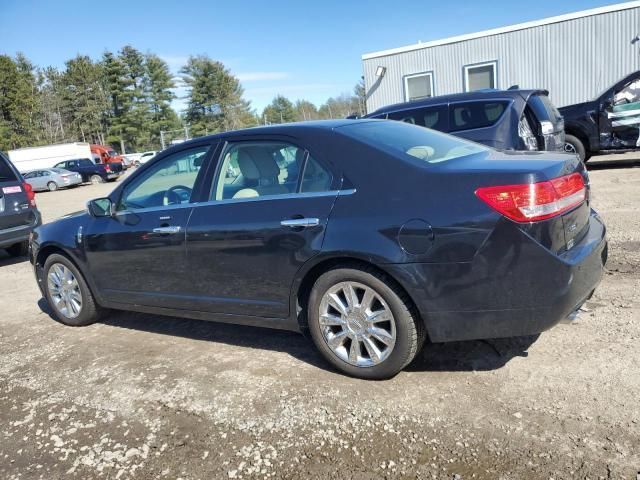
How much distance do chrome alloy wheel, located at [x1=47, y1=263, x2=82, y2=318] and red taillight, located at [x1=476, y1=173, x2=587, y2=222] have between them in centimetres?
363

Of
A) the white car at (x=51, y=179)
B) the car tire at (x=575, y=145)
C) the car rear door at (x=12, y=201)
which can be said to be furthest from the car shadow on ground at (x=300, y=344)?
the white car at (x=51, y=179)

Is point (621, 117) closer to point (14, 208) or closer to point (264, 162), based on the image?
point (264, 162)

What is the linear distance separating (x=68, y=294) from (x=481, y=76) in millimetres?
15222

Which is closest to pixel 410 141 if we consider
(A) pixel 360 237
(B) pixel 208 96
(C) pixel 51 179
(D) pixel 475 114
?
(A) pixel 360 237

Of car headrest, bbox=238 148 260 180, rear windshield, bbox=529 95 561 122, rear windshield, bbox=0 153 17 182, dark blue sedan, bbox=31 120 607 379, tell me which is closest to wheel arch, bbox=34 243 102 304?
dark blue sedan, bbox=31 120 607 379

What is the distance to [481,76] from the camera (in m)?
16.8

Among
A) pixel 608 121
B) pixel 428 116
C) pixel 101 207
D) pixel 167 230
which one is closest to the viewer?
pixel 167 230

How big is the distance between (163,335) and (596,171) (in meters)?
9.84

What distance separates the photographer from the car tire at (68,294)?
462cm

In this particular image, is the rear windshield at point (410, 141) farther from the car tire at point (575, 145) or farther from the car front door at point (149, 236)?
the car tire at point (575, 145)

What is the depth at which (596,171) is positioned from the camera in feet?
36.0

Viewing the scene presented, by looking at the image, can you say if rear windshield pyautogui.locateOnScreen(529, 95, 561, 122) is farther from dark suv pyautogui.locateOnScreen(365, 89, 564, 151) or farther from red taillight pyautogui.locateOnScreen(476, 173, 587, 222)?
red taillight pyautogui.locateOnScreen(476, 173, 587, 222)

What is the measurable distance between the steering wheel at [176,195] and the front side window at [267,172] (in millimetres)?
279

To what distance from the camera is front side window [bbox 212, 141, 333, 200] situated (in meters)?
3.27
